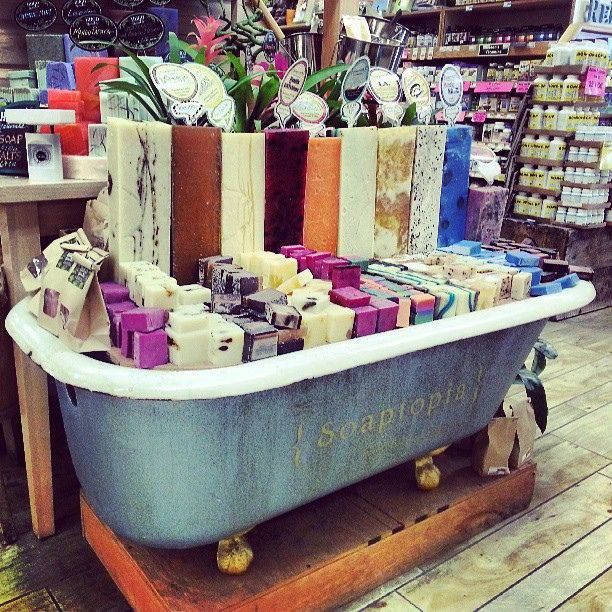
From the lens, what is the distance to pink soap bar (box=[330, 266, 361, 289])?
4.83 ft

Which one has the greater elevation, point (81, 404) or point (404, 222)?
point (404, 222)

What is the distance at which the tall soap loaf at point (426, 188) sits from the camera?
184 cm

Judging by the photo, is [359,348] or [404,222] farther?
[404,222]

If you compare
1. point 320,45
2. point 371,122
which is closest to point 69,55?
point 320,45

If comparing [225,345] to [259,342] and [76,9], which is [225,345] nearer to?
[259,342]

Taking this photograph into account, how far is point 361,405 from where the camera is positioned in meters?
1.42

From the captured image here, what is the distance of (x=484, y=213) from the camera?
6.68 feet

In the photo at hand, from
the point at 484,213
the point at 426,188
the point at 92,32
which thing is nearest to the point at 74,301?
the point at 426,188

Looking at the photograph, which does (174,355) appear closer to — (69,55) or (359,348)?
(359,348)

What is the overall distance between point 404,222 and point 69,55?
227 centimetres

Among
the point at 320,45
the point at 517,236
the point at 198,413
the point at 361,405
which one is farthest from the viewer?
the point at 517,236

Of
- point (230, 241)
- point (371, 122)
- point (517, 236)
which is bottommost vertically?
point (517, 236)

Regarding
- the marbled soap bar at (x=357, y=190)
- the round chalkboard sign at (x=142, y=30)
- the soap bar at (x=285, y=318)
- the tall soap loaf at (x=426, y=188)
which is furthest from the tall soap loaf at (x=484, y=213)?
the round chalkboard sign at (x=142, y=30)

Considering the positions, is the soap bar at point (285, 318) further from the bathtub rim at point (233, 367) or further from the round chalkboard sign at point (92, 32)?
the round chalkboard sign at point (92, 32)
